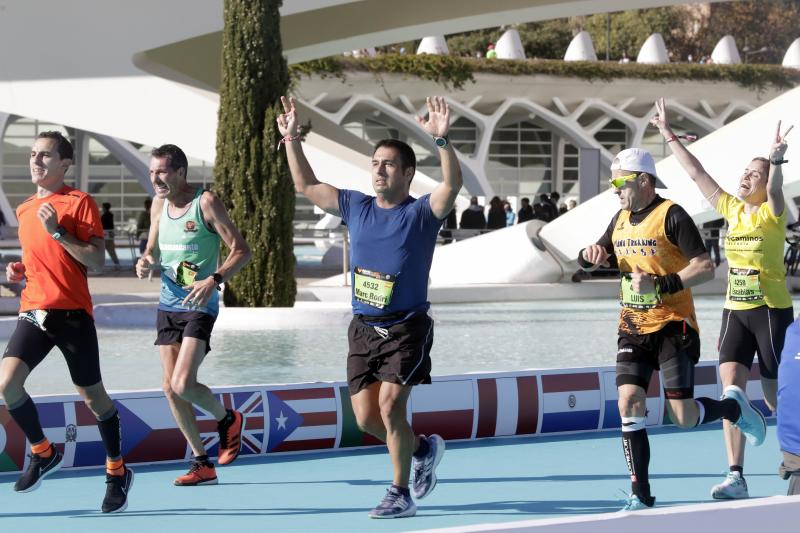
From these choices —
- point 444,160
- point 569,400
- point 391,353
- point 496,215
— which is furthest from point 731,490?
point 496,215

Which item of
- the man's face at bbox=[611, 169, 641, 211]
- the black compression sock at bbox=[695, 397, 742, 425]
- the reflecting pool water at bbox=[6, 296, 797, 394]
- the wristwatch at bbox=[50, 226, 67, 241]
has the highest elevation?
the man's face at bbox=[611, 169, 641, 211]

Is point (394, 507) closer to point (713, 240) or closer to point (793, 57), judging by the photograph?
point (713, 240)

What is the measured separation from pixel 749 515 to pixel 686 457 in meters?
3.71

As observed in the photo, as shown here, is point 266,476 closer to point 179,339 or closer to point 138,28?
point 179,339

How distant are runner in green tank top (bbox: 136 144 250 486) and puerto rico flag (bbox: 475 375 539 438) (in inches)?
77.5

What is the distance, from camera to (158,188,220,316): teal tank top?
A: 6500mm

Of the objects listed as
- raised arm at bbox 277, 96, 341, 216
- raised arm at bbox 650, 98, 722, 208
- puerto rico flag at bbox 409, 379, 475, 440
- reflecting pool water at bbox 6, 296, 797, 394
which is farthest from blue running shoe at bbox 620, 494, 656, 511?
reflecting pool water at bbox 6, 296, 797, 394

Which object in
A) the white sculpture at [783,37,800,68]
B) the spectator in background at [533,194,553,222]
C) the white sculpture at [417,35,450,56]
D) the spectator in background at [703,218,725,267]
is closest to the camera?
the spectator in background at [703,218,725,267]

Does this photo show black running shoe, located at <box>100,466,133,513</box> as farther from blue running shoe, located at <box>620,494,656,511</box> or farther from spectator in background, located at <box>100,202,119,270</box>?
spectator in background, located at <box>100,202,119,270</box>

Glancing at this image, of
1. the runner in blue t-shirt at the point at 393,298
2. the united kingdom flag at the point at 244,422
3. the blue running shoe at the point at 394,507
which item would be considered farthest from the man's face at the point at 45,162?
the blue running shoe at the point at 394,507

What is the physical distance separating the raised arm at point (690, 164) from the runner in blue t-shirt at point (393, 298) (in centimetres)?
136

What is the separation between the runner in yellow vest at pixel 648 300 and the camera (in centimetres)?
575

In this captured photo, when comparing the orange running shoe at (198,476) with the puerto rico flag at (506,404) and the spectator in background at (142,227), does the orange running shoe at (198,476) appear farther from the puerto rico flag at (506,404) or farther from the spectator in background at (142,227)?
the spectator in background at (142,227)

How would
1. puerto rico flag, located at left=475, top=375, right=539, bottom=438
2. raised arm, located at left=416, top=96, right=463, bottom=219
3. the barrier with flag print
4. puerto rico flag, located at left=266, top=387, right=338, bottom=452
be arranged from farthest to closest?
puerto rico flag, located at left=475, top=375, right=539, bottom=438 < puerto rico flag, located at left=266, top=387, right=338, bottom=452 < the barrier with flag print < raised arm, located at left=416, top=96, right=463, bottom=219
